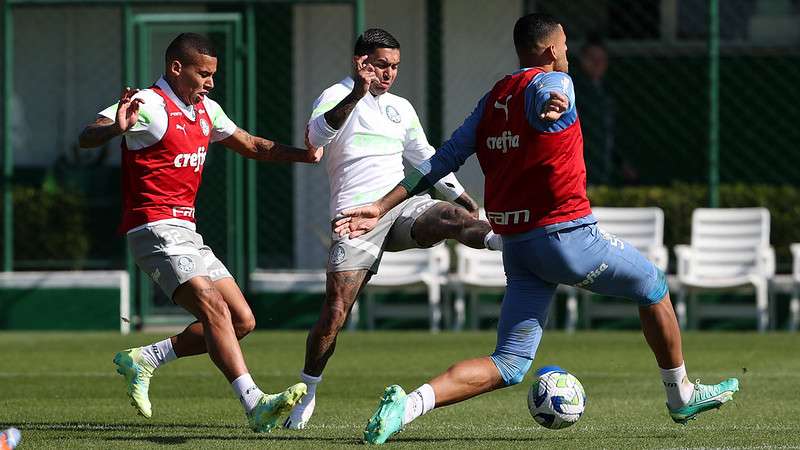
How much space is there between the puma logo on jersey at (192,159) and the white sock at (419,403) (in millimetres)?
2133

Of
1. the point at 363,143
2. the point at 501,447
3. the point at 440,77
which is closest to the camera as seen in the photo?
the point at 501,447

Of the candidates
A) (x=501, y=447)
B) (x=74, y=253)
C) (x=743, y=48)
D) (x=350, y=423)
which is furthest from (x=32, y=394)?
(x=743, y=48)

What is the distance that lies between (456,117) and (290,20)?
2405 mm

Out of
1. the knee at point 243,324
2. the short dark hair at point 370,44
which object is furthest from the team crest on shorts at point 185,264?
the short dark hair at point 370,44

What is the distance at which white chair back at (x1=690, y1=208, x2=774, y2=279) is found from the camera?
16.3 metres

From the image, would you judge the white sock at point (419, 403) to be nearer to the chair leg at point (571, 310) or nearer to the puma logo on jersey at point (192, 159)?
the puma logo on jersey at point (192, 159)

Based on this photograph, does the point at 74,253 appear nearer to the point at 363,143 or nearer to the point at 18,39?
the point at 18,39

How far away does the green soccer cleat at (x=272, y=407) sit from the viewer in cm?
755

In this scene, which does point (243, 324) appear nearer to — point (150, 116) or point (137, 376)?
point (137, 376)

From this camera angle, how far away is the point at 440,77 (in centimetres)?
1905

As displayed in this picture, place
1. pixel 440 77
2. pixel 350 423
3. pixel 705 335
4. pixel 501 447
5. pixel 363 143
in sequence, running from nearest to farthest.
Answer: pixel 501 447 → pixel 350 423 → pixel 363 143 → pixel 705 335 → pixel 440 77

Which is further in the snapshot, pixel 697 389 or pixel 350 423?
pixel 350 423

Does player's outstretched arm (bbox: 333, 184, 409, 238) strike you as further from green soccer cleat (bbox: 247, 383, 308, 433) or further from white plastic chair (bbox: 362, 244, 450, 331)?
white plastic chair (bbox: 362, 244, 450, 331)

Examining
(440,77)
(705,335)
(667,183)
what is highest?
(440,77)
